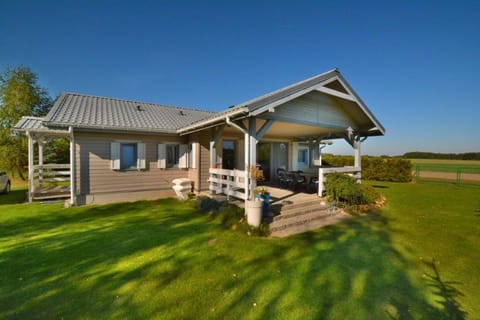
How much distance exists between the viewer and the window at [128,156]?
26.8ft

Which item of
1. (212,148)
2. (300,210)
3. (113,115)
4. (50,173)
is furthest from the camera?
(113,115)

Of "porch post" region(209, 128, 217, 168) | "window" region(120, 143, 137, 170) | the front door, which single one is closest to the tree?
"window" region(120, 143, 137, 170)

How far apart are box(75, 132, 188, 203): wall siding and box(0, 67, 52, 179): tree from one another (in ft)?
49.7

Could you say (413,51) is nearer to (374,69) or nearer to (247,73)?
(374,69)

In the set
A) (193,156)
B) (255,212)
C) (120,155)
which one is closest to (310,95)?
(255,212)

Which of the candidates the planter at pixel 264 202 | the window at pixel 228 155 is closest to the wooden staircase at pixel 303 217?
the planter at pixel 264 202

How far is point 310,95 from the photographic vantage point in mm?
7016

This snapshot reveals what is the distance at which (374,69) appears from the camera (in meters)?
11.6

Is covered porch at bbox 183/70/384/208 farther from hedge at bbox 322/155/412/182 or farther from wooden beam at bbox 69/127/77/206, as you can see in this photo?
hedge at bbox 322/155/412/182

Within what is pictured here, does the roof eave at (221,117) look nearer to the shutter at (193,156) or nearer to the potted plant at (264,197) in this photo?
the shutter at (193,156)

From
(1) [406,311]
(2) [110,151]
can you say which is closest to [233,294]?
(1) [406,311]

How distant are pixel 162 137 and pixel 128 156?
154 cm

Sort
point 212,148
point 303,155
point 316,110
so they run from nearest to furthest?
point 316,110 → point 212,148 → point 303,155

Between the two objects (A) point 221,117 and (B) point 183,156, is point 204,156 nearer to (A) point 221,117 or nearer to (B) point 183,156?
(B) point 183,156
